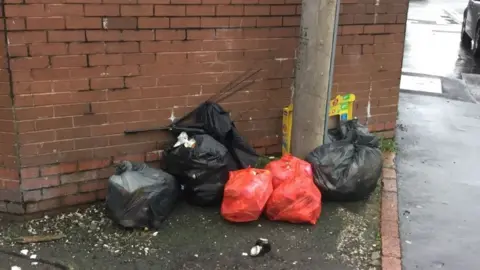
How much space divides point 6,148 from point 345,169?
2.44m

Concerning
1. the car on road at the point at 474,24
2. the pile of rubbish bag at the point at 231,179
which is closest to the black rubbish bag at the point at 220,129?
the pile of rubbish bag at the point at 231,179

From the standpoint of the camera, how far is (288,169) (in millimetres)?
4070

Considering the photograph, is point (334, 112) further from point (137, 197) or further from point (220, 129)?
point (137, 197)

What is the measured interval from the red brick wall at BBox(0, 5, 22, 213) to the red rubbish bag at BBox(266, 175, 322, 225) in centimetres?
177

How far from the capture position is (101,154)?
4.00 m

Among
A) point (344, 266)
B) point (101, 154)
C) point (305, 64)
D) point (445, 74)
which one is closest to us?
point (344, 266)

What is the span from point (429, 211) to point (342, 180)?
814 millimetres

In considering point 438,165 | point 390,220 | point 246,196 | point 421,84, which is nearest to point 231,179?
point 246,196

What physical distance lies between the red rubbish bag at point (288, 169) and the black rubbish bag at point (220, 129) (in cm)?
25

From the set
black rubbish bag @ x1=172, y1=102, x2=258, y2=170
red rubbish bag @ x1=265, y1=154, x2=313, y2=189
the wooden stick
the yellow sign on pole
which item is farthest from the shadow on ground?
the yellow sign on pole

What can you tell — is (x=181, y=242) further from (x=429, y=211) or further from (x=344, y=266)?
(x=429, y=211)

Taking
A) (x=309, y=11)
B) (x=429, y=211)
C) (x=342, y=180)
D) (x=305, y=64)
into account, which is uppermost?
(x=309, y=11)

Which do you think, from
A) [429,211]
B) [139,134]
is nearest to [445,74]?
[429,211]

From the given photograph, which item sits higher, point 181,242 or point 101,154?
point 101,154
